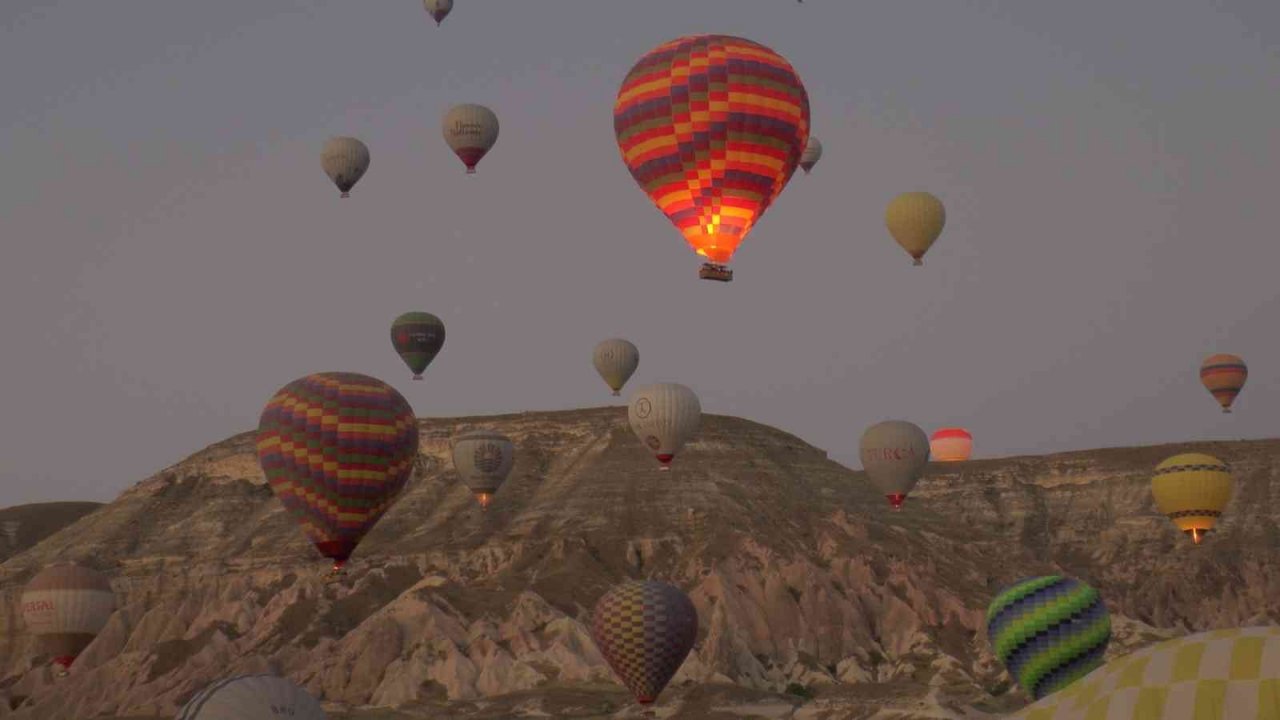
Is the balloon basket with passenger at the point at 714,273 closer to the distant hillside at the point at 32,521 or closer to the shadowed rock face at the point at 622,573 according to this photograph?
the shadowed rock face at the point at 622,573

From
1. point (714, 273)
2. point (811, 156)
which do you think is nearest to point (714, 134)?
point (714, 273)

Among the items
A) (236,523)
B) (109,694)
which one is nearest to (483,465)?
(109,694)

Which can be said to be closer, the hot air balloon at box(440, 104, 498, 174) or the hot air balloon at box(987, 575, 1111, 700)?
the hot air balloon at box(987, 575, 1111, 700)

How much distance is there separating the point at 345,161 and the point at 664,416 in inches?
858

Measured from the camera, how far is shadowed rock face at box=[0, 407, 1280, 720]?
288 ft

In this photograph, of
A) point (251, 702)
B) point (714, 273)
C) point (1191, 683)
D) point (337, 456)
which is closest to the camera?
point (1191, 683)

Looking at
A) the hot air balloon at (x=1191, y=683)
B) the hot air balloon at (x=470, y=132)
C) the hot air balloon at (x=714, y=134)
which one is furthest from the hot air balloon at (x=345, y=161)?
the hot air balloon at (x=1191, y=683)

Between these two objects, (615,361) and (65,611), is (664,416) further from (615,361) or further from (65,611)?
(65,611)

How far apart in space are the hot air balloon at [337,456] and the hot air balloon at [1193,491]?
46.7 m

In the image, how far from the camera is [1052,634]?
67.1 meters

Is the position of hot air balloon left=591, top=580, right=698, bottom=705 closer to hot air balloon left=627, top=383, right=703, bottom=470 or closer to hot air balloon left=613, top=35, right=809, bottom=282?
hot air balloon left=627, top=383, right=703, bottom=470

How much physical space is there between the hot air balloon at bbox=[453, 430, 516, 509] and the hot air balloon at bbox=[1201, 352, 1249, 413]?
4345 centimetres

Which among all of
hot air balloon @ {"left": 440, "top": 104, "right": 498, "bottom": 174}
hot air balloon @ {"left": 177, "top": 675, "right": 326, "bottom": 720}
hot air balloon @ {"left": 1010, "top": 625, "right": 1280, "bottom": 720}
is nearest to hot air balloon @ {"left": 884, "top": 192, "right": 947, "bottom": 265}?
hot air balloon @ {"left": 440, "top": 104, "right": 498, "bottom": 174}

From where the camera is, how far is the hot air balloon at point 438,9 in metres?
78.5
